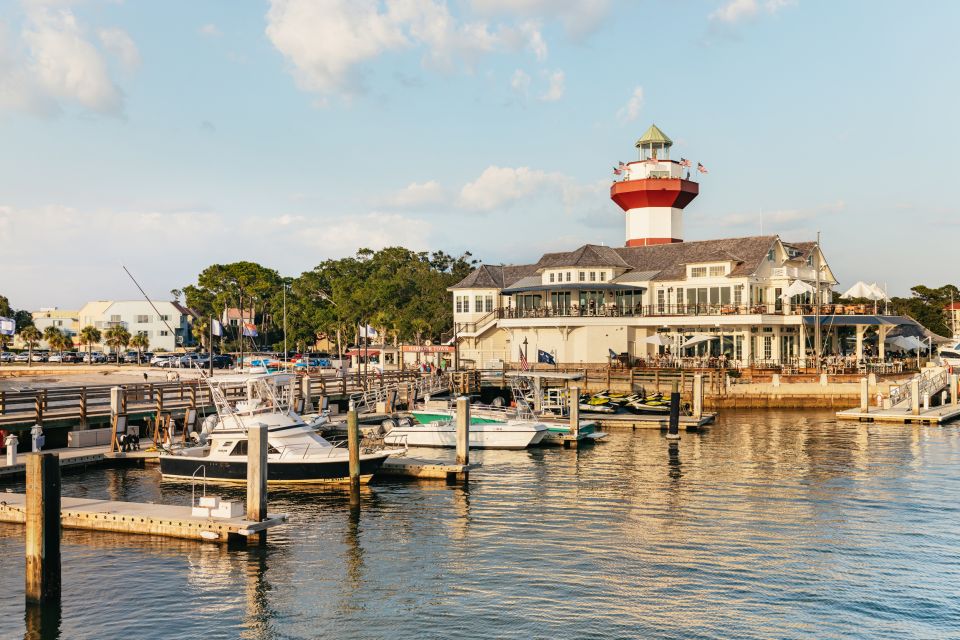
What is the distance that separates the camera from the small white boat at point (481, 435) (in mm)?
41219

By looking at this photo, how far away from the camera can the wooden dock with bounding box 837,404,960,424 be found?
5178 cm

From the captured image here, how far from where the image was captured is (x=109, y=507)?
82.7 feet

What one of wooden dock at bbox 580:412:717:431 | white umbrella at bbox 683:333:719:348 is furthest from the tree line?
wooden dock at bbox 580:412:717:431

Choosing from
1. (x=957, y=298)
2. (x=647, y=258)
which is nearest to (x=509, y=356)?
(x=647, y=258)

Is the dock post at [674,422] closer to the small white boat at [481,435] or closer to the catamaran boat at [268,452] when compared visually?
the small white boat at [481,435]

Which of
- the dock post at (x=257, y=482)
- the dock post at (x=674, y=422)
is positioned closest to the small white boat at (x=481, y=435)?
the dock post at (x=674, y=422)

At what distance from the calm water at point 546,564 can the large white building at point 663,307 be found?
3504cm

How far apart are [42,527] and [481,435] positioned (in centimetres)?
2515

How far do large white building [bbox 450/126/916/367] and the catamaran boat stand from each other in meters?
34.3

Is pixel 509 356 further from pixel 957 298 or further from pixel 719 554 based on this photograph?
pixel 957 298

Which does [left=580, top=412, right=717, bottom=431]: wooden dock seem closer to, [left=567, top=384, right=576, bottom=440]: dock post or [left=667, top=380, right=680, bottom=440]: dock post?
[left=667, top=380, right=680, bottom=440]: dock post

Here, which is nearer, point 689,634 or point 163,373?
point 689,634

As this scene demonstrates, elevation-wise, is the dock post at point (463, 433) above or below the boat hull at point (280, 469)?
above

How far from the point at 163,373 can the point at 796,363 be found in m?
56.4
